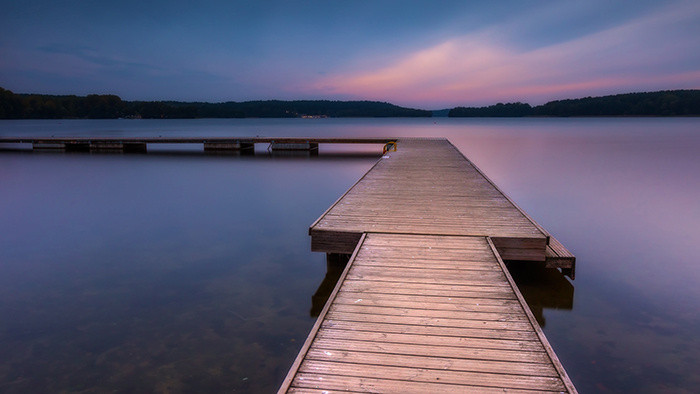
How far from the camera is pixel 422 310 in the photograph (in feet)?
11.9

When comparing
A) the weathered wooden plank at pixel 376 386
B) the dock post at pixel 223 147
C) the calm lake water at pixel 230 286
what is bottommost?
the calm lake water at pixel 230 286

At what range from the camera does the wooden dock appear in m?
2.73

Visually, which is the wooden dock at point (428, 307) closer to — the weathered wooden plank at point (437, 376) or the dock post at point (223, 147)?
the weathered wooden plank at point (437, 376)

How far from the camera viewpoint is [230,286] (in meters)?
6.52

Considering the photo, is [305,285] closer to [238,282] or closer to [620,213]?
[238,282]

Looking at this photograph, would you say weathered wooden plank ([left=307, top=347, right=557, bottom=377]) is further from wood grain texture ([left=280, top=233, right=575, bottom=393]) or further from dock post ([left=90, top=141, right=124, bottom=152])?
dock post ([left=90, top=141, right=124, bottom=152])

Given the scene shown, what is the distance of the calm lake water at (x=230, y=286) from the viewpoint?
4371 millimetres

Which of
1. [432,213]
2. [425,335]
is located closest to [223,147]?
[432,213]

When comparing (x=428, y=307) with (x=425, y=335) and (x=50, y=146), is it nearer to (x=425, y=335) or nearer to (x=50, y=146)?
(x=425, y=335)

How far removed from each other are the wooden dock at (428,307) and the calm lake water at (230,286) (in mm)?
1134

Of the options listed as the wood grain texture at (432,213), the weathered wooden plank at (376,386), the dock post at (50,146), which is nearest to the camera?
the weathered wooden plank at (376,386)

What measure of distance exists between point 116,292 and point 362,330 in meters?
4.73

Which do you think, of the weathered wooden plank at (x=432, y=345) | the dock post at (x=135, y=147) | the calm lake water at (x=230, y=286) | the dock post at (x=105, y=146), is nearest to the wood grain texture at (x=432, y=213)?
the calm lake water at (x=230, y=286)

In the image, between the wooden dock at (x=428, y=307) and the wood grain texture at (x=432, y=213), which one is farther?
the wood grain texture at (x=432, y=213)
